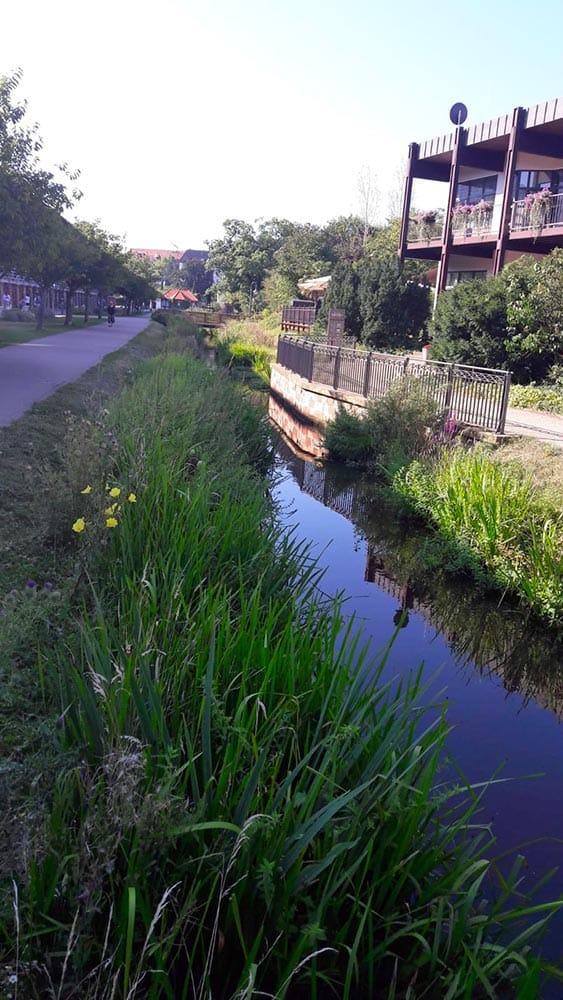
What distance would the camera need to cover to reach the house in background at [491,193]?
2566 cm

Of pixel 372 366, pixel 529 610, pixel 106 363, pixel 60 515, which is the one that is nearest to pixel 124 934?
pixel 60 515

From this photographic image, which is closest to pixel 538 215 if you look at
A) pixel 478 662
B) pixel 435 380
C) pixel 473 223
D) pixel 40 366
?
pixel 473 223

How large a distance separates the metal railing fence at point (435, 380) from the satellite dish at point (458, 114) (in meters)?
14.9

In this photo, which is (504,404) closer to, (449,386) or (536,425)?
(449,386)

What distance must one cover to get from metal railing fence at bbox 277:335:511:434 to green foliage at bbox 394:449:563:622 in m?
2.62

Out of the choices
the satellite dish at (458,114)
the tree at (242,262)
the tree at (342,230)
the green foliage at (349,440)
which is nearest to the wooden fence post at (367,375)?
the green foliage at (349,440)

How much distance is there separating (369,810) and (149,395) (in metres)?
7.84

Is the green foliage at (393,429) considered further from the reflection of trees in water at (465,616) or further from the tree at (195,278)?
the tree at (195,278)

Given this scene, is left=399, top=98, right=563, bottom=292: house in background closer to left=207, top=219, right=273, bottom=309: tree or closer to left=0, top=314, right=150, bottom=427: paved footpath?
left=0, top=314, right=150, bottom=427: paved footpath

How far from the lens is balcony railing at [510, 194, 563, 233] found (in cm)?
2514

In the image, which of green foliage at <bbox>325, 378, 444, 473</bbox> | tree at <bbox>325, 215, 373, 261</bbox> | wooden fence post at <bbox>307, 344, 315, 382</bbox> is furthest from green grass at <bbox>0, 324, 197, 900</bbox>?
tree at <bbox>325, 215, 373, 261</bbox>

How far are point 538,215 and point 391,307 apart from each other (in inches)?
246

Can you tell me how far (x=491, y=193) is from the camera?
30859mm

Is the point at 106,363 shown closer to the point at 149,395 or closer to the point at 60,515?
the point at 149,395
